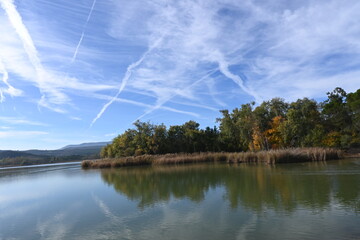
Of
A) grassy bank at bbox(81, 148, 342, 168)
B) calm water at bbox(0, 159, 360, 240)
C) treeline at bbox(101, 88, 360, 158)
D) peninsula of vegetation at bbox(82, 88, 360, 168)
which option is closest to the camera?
calm water at bbox(0, 159, 360, 240)

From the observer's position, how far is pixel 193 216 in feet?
24.4

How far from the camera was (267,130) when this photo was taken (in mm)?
36969

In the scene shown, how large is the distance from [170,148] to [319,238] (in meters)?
43.1

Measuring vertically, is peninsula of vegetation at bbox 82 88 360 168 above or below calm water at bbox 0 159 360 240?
above

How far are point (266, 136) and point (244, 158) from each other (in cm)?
1081

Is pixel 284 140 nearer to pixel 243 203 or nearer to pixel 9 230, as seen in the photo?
pixel 243 203

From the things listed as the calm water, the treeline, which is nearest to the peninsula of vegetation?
the treeline

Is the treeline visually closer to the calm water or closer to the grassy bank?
the grassy bank

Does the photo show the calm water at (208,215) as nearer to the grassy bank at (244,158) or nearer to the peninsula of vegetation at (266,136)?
the grassy bank at (244,158)

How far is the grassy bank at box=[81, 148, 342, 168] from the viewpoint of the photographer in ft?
77.3

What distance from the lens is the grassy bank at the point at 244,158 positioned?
928 inches

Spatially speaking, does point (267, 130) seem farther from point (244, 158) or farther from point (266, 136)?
point (244, 158)

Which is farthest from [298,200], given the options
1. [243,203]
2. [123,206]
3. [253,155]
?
[253,155]

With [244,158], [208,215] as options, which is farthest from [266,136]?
[208,215]
